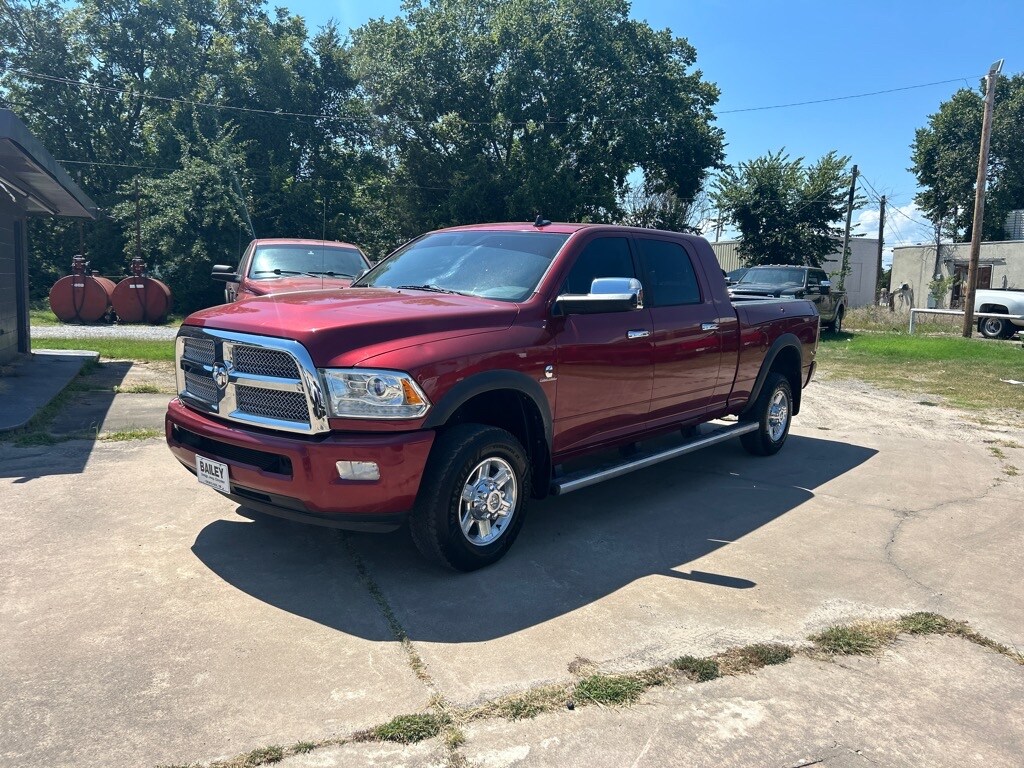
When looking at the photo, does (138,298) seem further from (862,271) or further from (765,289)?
(862,271)

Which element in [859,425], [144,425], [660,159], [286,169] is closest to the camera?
[144,425]

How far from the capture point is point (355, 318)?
4168 millimetres

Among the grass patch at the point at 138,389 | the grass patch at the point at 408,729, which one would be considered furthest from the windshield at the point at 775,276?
the grass patch at the point at 408,729

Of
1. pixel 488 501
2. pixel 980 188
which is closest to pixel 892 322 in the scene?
pixel 980 188

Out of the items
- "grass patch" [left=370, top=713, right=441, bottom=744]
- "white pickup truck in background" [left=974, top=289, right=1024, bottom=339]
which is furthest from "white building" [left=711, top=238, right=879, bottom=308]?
"grass patch" [left=370, top=713, right=441, bottom=744]

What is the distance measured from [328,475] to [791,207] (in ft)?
97.4

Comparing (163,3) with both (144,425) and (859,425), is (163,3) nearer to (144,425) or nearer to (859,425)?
(144,425)

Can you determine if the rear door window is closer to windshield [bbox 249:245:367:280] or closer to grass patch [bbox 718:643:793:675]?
grass patch [bbox 718:643:793:675]

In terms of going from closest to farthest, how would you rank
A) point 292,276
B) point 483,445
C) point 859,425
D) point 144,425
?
1. point 483,445
2. point 144,425
3. point 859,425
4. point 292,276

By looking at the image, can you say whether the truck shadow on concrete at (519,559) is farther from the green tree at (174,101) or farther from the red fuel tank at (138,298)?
the green tree at (174,101)

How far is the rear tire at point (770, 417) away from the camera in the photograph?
24.2 ft

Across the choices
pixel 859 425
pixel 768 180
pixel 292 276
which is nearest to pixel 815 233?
pixel 768 180

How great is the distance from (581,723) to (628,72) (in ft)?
102

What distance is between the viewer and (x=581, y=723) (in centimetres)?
305
